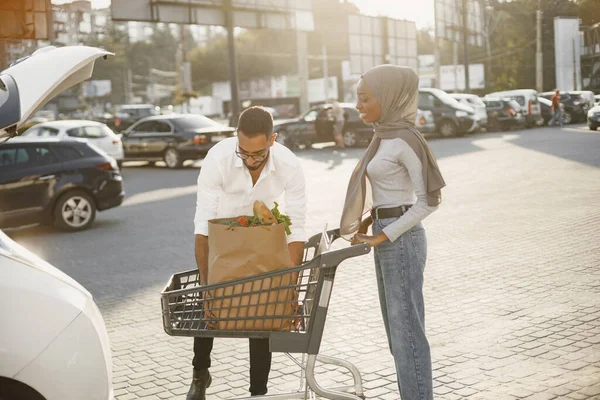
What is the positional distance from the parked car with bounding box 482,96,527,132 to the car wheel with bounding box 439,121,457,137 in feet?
12.0

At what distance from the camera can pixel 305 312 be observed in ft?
11.7

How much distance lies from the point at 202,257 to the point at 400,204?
39.8 inches

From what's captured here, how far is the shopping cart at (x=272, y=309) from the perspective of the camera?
11.3 feet

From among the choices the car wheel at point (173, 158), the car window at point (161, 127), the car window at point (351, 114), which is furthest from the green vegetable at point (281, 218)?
the car window at point (351, 114)

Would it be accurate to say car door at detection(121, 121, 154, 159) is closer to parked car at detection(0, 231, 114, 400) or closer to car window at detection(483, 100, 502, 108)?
car window at detection(483, 100, 502, 108)

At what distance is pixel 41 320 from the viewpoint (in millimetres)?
2967

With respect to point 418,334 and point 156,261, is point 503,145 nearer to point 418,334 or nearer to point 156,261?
point 156,261

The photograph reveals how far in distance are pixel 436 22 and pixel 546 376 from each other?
46.1 metres

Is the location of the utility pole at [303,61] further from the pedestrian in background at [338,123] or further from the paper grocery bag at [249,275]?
the paper grocery bag at [249,275]

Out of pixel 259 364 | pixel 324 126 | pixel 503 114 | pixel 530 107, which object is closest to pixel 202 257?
pixel 259 364

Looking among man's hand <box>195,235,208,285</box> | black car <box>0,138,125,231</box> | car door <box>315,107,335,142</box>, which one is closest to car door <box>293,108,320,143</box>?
car door <box>315,107,335,142</box>

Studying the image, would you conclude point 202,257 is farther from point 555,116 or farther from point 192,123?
point 555,116

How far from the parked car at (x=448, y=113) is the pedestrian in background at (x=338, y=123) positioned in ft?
12.8

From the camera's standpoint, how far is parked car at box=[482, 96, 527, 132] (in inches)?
1324
